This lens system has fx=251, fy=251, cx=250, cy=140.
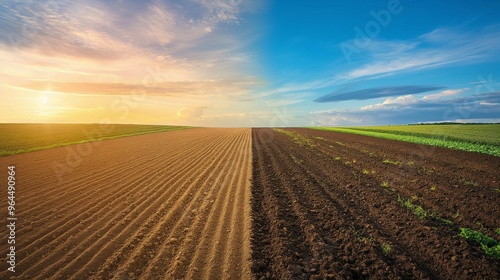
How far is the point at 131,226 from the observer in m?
7.17

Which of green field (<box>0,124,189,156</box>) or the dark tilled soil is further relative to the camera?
green field (<box>0,124,189,156</box>)

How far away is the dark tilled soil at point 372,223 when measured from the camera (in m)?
5.14

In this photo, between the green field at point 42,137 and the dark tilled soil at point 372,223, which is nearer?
the dark tilled soil at point 372,223

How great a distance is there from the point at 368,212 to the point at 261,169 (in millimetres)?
7769

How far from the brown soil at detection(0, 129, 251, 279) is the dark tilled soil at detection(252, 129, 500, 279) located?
2.88 ft

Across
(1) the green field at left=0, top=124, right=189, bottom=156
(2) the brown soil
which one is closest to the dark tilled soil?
(2) the brown soil

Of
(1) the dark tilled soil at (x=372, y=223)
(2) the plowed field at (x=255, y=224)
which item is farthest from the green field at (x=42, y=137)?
(1) the dark tilled soil at (x=372, y=223)

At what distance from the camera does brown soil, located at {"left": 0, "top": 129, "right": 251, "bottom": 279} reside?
17.2ft

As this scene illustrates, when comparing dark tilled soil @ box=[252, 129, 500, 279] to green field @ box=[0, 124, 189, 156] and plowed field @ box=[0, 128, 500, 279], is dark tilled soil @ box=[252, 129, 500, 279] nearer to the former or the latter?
plowed field @ box=[0, 128, 500, 279]

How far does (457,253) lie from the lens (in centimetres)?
558

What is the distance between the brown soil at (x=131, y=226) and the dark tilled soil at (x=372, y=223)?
88 cm

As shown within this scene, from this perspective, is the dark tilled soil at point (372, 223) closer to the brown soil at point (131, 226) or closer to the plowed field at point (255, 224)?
the plowed field at point (255, 224)

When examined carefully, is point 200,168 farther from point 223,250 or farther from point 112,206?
point 223,250

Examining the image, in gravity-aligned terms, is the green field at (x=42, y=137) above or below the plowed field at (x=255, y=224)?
above
